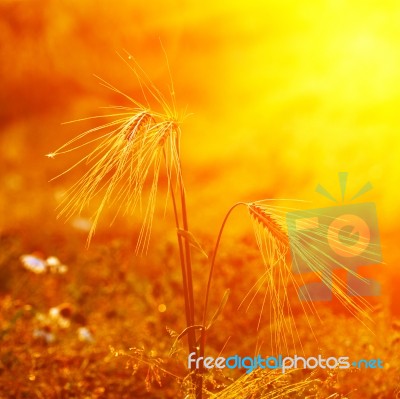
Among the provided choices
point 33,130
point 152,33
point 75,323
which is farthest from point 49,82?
point 75,323

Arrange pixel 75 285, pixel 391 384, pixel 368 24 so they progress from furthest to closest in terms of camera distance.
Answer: pixel 368 24 → pixel 75 285 → pixel 391 384

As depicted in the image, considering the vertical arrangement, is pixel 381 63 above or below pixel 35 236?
above

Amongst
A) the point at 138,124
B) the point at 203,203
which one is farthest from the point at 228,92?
the point at 138,124

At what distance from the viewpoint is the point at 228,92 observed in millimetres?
6633

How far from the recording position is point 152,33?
7.12 m

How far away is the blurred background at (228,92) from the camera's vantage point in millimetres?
4953

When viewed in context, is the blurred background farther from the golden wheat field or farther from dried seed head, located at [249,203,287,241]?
dried seed head, located at [249,203,287,241]

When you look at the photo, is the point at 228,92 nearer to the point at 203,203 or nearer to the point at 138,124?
the point at 203,203

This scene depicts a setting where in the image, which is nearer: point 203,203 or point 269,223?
point 269,223

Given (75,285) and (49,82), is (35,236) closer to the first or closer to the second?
(75,285)

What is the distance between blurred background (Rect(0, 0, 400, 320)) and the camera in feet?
16.3

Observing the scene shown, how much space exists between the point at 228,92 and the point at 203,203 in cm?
189

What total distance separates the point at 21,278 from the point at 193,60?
3.51 m

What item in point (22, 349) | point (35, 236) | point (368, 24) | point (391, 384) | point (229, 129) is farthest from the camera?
point (229, 129)
